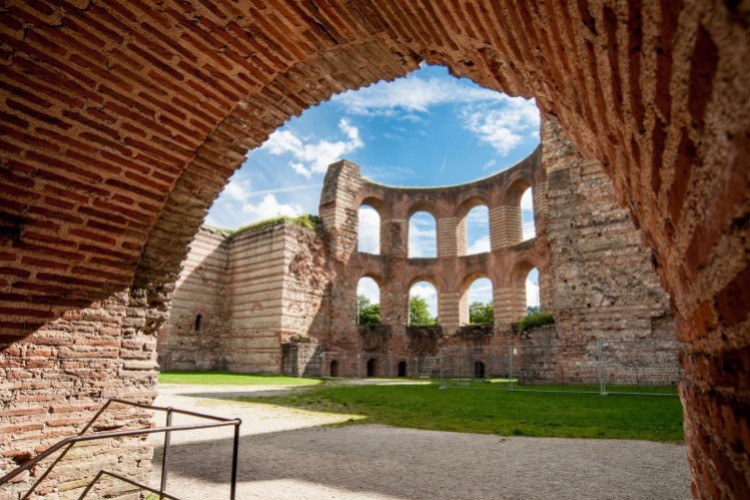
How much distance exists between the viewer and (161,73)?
3.33 metres

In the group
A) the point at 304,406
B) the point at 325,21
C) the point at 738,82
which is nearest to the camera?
the point at 738,82

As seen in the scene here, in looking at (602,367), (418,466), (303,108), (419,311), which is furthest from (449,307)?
(419,311)

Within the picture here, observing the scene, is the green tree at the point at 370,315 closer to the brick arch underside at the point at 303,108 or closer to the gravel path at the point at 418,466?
the gravel path at the point at 418,466

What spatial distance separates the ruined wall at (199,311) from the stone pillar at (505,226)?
559 inches

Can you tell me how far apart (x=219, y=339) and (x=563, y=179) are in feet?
53.9

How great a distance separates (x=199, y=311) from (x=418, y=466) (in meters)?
18.5

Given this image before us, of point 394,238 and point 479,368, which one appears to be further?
point 394,238

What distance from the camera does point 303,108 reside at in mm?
4543

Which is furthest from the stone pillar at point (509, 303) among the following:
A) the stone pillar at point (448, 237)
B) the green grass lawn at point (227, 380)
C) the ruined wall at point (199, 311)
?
the ruined wall at point (199, 311)

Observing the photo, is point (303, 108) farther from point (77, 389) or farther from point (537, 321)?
point (537, 321)

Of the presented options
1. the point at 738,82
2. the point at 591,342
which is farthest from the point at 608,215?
the point at 738,82

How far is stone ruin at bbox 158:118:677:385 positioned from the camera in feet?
41.3

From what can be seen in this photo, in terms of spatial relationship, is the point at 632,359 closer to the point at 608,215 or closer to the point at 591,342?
the point at 591,342

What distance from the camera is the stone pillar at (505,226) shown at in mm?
24297
